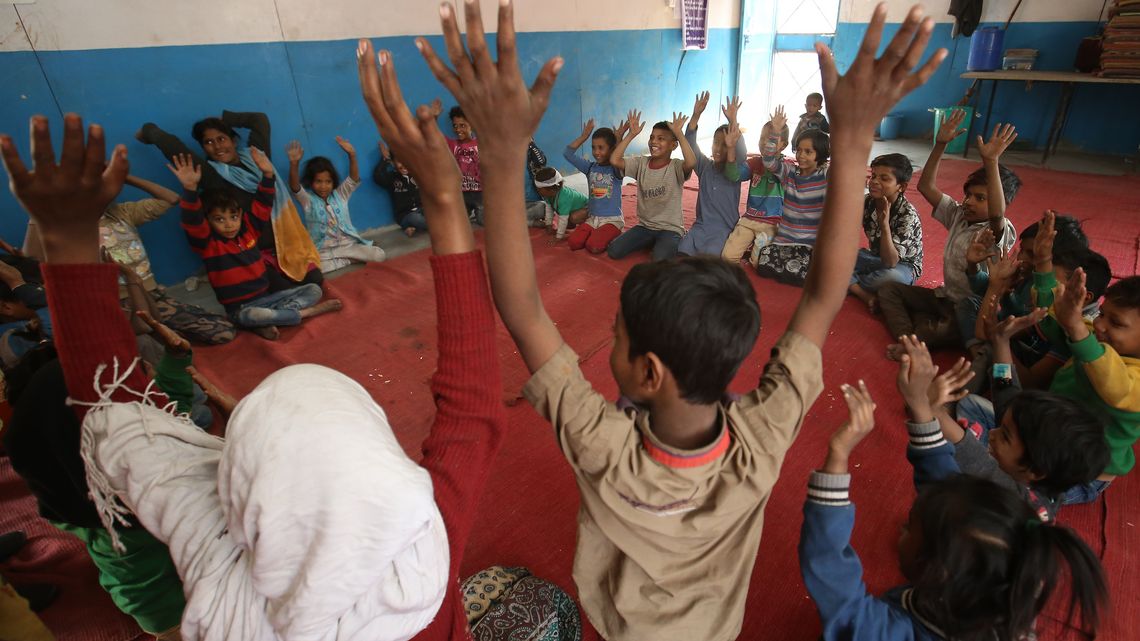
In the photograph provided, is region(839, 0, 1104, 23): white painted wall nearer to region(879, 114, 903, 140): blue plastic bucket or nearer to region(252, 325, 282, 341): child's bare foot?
region(879, 114, 903, 140): blue plastic bucket

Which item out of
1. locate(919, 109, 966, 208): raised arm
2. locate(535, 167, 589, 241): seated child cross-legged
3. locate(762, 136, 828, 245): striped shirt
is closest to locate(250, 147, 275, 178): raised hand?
locate(535, 167, 589, 241): seated child cross-legged

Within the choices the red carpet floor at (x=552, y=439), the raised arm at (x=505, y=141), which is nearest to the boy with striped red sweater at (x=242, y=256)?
the red carpet floor at (x=552, y=439)

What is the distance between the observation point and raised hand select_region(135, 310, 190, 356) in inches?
45.0

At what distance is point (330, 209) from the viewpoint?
3713mm

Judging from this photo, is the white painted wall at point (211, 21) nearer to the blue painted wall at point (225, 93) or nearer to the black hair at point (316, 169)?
the blue painted wall at point (225, 93)

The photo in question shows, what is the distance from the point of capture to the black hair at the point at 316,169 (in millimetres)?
3635

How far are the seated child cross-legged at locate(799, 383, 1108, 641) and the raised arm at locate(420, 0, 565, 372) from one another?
0.52 metres

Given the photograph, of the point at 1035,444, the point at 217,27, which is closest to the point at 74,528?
the point at 1035,444

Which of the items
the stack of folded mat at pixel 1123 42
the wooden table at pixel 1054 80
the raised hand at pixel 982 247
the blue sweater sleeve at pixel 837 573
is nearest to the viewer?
the blue sweater sleeve at pixel 837 573

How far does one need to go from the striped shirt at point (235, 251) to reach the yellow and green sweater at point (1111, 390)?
350 cm

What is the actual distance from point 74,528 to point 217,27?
3206mm

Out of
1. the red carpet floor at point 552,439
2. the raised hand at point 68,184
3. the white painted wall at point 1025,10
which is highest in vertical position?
the white painted wall at point 1025,10

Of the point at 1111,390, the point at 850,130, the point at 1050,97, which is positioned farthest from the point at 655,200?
the point at 1050,97

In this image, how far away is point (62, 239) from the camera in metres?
0.73
